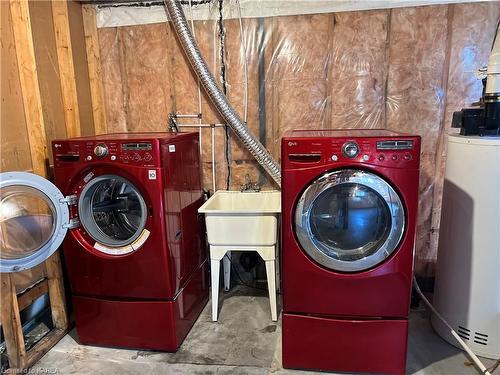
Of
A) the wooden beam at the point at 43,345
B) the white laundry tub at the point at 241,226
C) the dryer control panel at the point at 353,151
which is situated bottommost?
the wooden beam at the point at 43,345

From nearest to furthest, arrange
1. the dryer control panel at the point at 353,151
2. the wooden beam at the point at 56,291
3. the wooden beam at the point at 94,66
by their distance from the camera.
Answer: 1. the dryer control panel at the point at 353,151
2. the wooden beam at the point at 56,291
3. the wooden beam at the point at 94,66

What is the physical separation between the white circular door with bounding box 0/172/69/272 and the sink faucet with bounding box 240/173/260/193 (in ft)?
3.92

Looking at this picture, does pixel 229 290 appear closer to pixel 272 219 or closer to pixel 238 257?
pixel 238 257

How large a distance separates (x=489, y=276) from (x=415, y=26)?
1581mm

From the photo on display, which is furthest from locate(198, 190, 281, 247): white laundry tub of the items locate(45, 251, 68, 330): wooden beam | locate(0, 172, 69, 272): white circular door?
locate(45, 251, 68, 330): wooden beam

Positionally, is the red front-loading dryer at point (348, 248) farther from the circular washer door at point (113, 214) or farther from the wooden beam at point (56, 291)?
the wooden beam at point (56, 291)

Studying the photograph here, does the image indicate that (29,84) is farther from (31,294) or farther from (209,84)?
(31,294)

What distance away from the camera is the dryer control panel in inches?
60.7

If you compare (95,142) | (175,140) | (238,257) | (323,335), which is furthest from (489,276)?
(95,142)

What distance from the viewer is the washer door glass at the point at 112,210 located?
1.87 meters

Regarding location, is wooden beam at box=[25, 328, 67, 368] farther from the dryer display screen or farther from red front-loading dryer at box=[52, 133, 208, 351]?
the dryer display screen

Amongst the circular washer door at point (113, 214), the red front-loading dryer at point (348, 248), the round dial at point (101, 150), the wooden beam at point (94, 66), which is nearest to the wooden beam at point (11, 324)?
the circular washer door at point (113, 214)

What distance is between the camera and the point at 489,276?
6.00 feet

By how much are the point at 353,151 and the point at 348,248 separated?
0.48 meters
